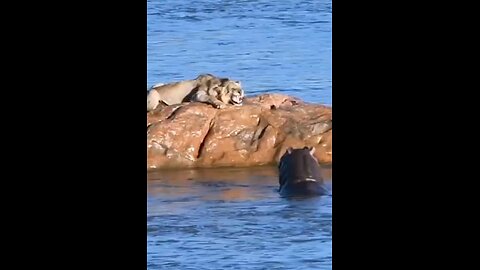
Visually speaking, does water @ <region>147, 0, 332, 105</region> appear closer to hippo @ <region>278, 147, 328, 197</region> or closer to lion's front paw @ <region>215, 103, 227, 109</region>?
lion's front paw @ <region>215, 103, 227, 109</region>

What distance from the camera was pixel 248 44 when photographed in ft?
44.8

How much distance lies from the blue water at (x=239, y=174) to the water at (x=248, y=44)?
0.04 feet

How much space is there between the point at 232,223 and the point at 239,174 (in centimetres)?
172

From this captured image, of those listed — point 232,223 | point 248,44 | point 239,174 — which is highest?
point 248,44

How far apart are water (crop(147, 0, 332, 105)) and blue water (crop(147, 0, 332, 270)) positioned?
0.01 metres

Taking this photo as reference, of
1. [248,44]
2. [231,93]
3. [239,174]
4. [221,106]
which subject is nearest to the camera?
[239,174]

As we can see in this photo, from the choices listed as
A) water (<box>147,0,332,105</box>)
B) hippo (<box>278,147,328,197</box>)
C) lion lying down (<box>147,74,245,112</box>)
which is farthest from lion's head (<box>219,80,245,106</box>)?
hippo (<box>278,147,328,197</box>)

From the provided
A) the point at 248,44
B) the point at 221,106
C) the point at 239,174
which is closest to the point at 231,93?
the point at 221,106

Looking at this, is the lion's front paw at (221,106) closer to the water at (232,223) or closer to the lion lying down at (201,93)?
the lion lying down at (201,93)

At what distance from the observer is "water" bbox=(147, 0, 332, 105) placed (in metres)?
12.0

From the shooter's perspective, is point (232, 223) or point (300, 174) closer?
point (232, 223)

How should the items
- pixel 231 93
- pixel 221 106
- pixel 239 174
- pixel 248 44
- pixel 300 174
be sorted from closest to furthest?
pixel 300 174 < pixel 239 174 < pixel 221 106 < pixel 231 93 < pixel 248 44

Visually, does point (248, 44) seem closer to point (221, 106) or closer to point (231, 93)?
point (231, 93)
